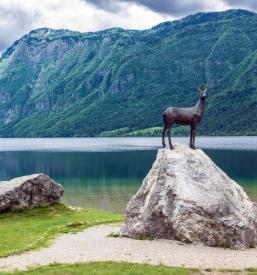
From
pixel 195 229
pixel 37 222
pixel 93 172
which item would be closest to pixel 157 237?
pixel 195 229

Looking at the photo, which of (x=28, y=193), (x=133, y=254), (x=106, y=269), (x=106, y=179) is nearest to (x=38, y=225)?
(x=28, y=193)

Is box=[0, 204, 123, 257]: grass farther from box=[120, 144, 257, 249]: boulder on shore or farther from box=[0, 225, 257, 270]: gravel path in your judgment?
box=[120, 144, 257, 249]: boulder on shore

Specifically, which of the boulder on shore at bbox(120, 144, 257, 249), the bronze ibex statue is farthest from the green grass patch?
the bronze ibex statue

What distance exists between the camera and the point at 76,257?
22.4 m

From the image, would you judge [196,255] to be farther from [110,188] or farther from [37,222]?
[110,188]

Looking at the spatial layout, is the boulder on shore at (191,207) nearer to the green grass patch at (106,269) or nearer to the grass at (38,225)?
the grass at (38,225)

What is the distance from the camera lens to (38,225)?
34.0 meters

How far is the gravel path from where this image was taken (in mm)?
21109

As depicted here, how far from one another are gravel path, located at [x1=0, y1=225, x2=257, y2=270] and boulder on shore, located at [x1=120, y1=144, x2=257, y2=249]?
0.79m

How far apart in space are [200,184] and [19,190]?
17.4 meters

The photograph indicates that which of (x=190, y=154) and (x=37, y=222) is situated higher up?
(x=190, y=154)

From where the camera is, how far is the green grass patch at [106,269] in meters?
18.8

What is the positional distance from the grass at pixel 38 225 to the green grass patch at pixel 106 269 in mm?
4361

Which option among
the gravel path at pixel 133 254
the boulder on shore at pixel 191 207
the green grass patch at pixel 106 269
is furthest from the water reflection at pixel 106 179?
the green grass patch at pixel 106 269
